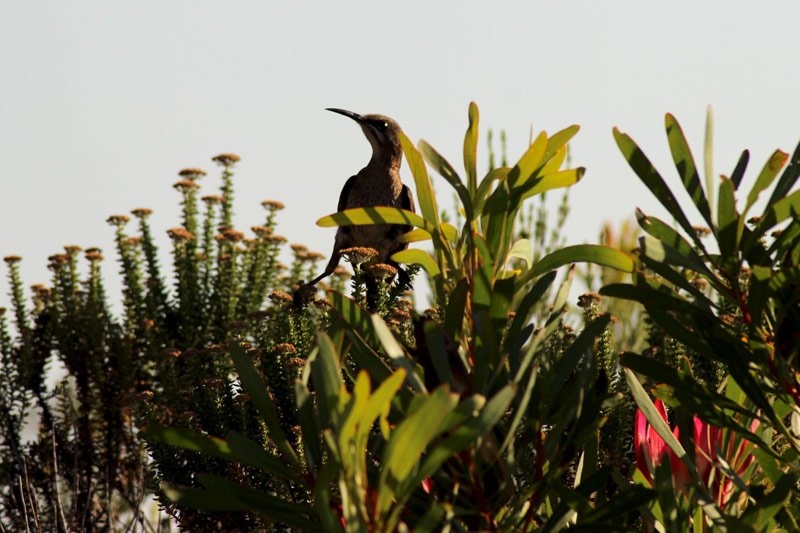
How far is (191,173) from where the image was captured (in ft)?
18.5

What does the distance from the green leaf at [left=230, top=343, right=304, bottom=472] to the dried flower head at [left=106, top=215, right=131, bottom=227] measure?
16.1 feet

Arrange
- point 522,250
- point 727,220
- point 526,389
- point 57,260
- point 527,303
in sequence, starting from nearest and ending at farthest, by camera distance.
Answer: point 526,389 → point 727,220 → point 527,303 → point 522,250 → point 57,260

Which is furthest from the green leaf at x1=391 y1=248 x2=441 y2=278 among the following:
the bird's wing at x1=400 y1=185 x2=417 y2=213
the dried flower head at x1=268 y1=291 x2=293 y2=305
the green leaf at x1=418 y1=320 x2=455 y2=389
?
the bird's wing at x1=400 y1=185 x2=417 y2=213

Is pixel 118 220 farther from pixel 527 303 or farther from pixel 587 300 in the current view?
pixel 527 303

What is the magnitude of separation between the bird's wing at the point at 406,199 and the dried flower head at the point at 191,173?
1.73m

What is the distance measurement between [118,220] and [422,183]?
493cm

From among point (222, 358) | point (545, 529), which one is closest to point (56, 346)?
point (222, 358)

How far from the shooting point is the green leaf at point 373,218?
1.03 m

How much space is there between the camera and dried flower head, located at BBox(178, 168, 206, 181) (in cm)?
562

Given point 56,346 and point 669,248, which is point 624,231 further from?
point 669,248

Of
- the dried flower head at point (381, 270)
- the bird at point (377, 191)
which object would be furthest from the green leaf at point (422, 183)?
the bird at point (377, 191)

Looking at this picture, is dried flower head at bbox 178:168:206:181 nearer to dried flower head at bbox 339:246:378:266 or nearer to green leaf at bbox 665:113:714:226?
dried flower head at bbox 339:246:378:266

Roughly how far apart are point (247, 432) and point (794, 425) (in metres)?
2.70

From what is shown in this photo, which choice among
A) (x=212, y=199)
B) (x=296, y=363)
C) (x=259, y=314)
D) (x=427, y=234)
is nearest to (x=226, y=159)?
(x=212, y=199)
